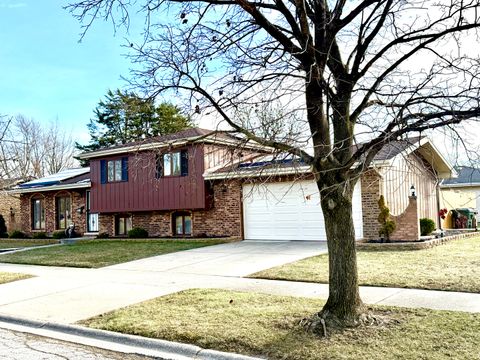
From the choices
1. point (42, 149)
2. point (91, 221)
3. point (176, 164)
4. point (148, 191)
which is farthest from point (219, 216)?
point (42, 149)

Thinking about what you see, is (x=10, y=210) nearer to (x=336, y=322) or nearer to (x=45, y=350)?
(x=45, y=350)

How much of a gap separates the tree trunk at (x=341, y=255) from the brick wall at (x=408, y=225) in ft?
31.7

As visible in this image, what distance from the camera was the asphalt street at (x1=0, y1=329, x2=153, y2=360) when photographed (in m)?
5.66

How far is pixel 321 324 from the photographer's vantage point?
19.3 feet

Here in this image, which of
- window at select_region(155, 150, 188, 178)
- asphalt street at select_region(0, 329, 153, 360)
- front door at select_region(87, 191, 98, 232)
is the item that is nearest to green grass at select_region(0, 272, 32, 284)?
asphalt street at select_region(0, 329, 153, 360)

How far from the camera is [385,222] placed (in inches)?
596

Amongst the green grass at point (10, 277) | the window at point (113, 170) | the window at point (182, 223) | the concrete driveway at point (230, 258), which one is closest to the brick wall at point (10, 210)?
the window at point (113, 170)

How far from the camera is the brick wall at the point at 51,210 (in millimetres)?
25328

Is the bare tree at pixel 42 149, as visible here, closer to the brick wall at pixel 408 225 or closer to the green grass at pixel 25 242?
the green grass at pixel 25 242

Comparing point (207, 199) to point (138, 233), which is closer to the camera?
point (207, 199)

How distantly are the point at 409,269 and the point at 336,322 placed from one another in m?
4.93

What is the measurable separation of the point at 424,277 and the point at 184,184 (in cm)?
1221

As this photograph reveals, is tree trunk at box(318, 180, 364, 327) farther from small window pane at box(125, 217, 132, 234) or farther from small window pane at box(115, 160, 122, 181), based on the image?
small window pane at box(125, 217, 132, 234)

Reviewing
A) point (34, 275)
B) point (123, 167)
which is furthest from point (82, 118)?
point (34, 275)
